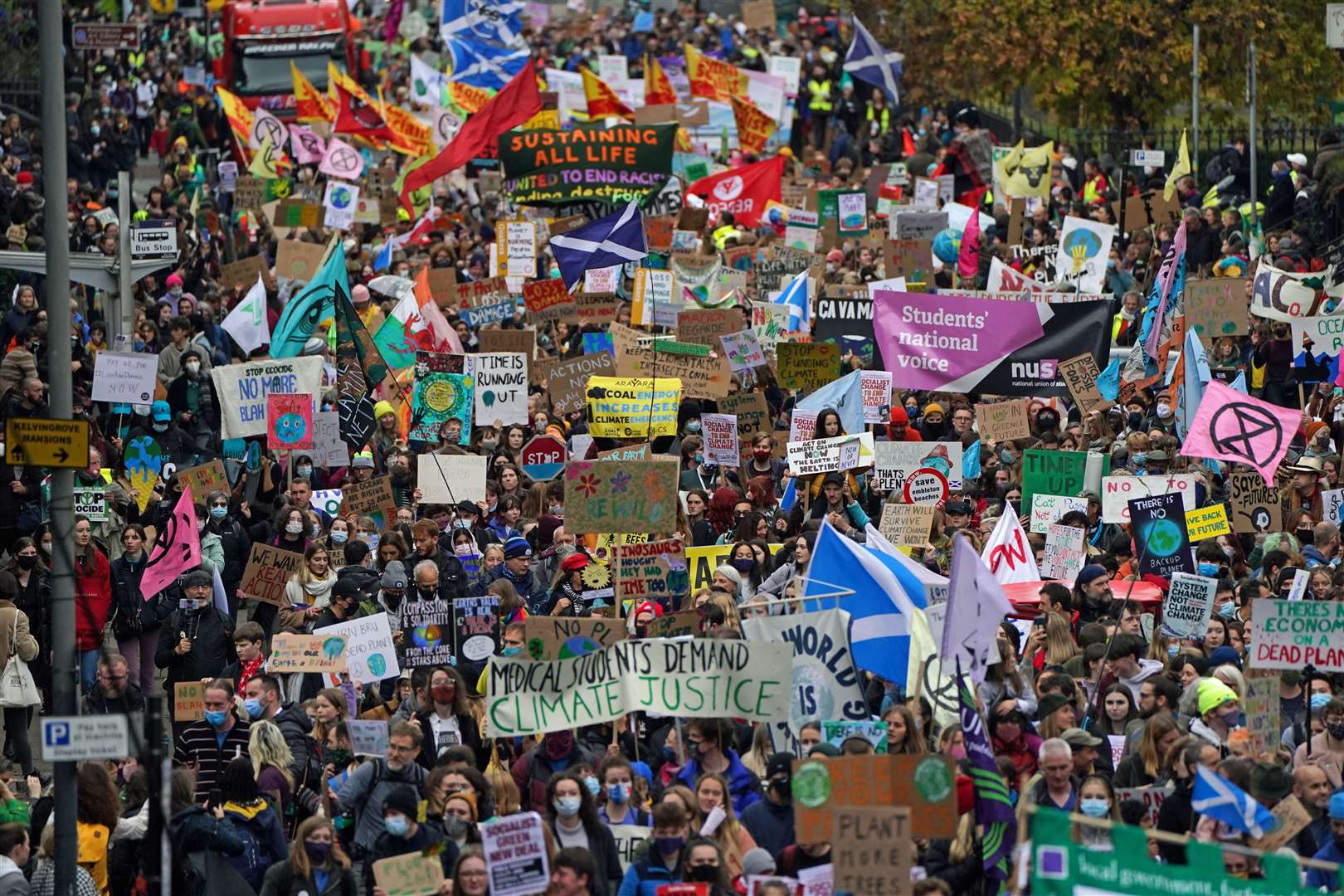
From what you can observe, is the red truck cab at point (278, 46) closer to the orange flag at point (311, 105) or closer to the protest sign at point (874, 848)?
the orange flag at point (311, 105)

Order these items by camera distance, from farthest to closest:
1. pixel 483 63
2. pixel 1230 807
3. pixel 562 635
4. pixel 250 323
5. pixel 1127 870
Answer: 1. pixel 483 63
2. pixel 250 323
3. pixel 562 635
4. pixel 1230 807
5. pixel 1127 870

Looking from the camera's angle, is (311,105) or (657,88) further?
(657,88)

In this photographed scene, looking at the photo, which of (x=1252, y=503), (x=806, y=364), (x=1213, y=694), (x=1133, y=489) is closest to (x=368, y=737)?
(x=1213, y=694)

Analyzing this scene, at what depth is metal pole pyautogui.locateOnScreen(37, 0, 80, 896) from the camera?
41.5 feet

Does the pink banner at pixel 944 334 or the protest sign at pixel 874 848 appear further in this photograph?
the pink banner at pixel 944 334

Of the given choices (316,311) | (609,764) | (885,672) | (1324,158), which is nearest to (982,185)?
(1324,158)

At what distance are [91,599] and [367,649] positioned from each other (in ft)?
9.43

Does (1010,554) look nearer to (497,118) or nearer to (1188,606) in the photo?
(1188,606)

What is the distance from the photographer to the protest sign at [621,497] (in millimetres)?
14914

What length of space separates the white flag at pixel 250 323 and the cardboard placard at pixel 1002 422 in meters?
7.16

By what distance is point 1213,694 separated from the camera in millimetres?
12555

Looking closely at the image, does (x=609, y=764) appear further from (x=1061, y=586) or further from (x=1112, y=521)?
(x=1112, y=521)

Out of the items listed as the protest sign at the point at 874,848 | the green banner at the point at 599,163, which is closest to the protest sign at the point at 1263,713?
the protest sign at the point at 874,848

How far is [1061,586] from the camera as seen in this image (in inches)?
603
